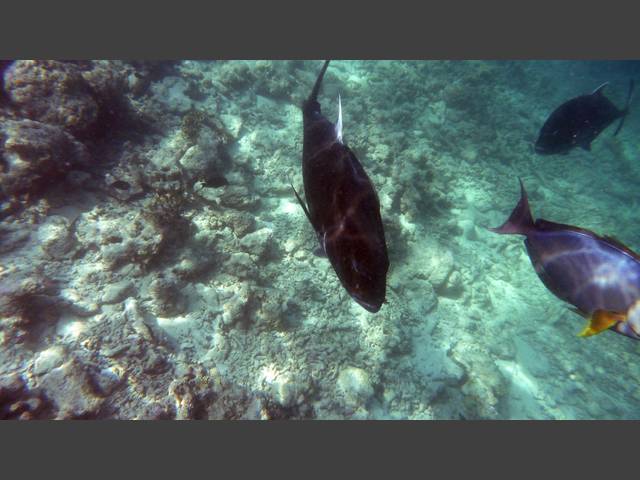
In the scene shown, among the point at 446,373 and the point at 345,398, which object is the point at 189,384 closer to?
the point at 345,398

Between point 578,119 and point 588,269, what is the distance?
3354mm

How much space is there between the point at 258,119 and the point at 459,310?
20.1 feet

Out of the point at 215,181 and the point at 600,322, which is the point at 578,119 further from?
the point at 215,181

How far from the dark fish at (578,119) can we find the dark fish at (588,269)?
288 cm

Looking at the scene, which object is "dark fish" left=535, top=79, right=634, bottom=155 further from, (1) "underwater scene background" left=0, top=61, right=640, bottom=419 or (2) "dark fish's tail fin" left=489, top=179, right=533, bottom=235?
(2) "dark fish's tail fin" left=489, top=179, right=533, bottom=235

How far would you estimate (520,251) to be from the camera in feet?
24.5

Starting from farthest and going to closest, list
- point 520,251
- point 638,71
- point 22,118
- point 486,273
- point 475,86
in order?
point 638,71, point 475,86, point 520,251, point 486,273, point 22,118

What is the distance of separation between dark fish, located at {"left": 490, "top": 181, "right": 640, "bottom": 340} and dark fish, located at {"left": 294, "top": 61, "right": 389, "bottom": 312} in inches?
64.7

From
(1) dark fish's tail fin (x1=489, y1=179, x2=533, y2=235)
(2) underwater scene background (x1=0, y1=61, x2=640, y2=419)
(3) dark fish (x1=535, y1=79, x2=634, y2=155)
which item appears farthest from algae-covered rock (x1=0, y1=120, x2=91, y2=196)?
(3) dark fish (x1=535, y1=79, x2=634, y2=155)

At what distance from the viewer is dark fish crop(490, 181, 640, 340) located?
2.17m

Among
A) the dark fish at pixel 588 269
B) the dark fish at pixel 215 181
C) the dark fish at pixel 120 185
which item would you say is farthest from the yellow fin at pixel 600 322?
the dark fish at pixel 120 185

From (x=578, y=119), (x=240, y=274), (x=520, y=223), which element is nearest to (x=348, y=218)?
(x=520, y=223)

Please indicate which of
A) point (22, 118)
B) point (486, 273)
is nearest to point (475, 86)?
point (486, 273)

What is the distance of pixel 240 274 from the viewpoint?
4.59 m
